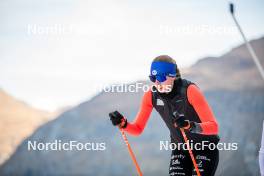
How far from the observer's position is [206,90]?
285ft

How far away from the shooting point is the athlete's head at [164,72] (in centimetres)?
536

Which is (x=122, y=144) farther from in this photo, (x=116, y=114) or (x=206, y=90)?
(x=116, y=114)

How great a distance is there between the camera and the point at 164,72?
17.6ft

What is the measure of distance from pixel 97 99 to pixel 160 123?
22.7m

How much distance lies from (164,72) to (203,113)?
641mm

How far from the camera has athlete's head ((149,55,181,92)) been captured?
17.6 ft

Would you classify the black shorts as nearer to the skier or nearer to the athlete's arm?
the skier

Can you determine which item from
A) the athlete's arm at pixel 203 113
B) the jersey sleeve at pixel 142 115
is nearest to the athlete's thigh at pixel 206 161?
the athlete's arm at pixel 203 113

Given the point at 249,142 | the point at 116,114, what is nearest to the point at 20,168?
the point at 249,142

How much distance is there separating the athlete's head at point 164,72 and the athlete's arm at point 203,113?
0.32 m

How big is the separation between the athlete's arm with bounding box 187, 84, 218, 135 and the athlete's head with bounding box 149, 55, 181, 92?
1.06 ft

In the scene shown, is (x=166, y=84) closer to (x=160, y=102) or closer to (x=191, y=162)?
(x=160, y=102)

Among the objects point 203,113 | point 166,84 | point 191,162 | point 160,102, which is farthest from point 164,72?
Result: point 191,162

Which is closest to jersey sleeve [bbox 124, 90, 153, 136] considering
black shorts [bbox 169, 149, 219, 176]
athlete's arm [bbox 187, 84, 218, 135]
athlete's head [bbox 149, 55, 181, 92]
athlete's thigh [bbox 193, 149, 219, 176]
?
athlete's head [bbox 149, 55, 181, 92]
